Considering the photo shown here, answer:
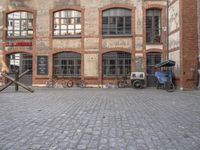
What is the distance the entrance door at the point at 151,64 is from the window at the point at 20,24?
1187 cm

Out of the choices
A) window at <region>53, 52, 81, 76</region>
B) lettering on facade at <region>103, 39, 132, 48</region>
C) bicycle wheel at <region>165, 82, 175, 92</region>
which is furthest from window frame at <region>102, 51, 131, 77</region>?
bicycle wheel at <region>165, 82, 175, 92</region>

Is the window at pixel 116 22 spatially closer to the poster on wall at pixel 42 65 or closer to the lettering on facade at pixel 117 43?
the lettering on facade at pixel 117 43

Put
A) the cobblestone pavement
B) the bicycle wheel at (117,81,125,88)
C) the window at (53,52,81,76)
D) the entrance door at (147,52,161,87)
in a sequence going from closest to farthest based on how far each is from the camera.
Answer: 1. the cobblestone pavement
2. the bicycle wheel at (117,81,125,88)
3. the entrance door at (147,52,161,87)
4. the window at (53,52,81,76)

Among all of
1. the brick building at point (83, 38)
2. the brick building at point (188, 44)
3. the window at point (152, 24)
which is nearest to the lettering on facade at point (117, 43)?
the brick building at point (83, 38)

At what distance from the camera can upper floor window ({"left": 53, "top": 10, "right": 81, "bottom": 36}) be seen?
30.7m

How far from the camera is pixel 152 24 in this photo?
30.1 meters

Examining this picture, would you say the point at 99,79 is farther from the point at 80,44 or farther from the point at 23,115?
the point at 23,115

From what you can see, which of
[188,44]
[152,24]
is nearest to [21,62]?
[152,24]

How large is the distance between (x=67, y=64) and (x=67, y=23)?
4.05 metres

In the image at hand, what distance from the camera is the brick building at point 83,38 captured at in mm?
29797

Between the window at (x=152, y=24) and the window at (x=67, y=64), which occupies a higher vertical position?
the window at (x=152, y=24)

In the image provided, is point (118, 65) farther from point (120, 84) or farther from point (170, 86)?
point (170, 86)

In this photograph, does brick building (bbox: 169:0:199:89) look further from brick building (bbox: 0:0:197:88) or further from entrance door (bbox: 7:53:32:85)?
entrance door (bbox: 7:53:32:85)

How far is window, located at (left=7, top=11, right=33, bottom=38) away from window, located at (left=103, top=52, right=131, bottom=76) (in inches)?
325
